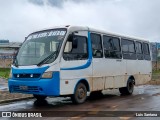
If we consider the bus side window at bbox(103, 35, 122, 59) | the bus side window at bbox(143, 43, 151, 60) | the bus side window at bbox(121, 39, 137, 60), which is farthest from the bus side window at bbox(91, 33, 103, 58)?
the bus side window at bbox(143, 43, 151, 60)

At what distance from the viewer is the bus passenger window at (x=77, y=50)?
470 inches

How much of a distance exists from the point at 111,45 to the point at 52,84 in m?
4.89

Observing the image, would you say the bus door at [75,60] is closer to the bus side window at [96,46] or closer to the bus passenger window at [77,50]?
the bus passenger window at [77,50]

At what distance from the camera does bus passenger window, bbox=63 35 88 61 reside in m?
11.9

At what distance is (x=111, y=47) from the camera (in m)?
15.2

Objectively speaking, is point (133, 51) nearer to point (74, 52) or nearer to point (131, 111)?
point (74, 52)

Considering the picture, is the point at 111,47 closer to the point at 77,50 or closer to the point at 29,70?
the point at 77,50

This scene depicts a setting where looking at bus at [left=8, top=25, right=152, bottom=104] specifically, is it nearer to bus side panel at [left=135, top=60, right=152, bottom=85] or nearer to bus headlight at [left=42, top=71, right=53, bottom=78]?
bus headlight at [left=42, top=71, right=53, bottom=78]

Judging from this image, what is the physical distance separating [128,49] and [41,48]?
6262 millimetres

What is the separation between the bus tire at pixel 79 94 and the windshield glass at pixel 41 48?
1709mm

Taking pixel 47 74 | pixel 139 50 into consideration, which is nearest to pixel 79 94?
pixel 47 74

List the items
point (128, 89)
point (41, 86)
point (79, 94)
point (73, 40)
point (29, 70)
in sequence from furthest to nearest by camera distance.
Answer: point (128, 89), point (79, 94), point (73, 40), point (29, 70), point (41, 86)

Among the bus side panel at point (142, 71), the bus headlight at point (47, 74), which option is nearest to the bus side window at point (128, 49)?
the bus side panel at point (142, 71)

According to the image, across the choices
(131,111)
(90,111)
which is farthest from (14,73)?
(131,111)
